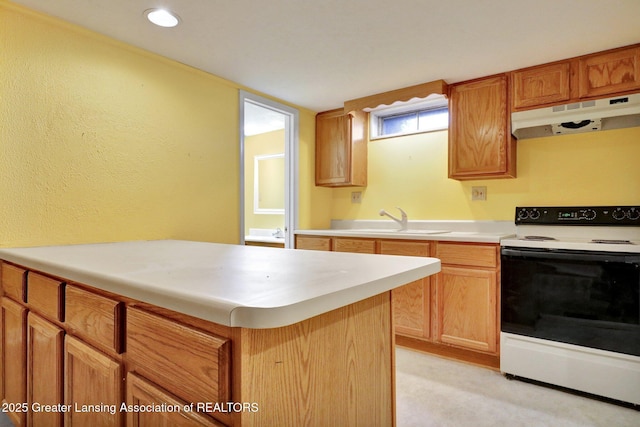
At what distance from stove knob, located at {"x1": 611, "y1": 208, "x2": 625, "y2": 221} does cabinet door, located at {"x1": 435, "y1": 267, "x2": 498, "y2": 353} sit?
0.87 meters

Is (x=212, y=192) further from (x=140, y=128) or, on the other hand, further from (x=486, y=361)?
(x=486, y=361)

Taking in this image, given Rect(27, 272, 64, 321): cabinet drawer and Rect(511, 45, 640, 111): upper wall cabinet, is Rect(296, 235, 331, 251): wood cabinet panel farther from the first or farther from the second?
Rect(27, 272, 64, 321): cabinet drawer

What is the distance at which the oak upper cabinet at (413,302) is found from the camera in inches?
→ 101

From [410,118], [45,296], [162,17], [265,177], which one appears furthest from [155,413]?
[265,177]

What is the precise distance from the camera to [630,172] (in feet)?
7.61

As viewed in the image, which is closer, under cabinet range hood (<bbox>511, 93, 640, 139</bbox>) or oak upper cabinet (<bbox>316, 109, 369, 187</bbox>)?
under cabinet range hood (<bbox>511, 93, 640, 139</bbox>)

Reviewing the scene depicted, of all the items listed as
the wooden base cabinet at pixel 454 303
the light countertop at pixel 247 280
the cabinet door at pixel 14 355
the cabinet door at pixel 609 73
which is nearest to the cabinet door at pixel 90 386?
the light countertop at pixel 247 280

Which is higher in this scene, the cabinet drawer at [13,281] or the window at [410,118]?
the window at [410,118]

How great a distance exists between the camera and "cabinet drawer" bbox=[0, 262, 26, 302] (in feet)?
4.88

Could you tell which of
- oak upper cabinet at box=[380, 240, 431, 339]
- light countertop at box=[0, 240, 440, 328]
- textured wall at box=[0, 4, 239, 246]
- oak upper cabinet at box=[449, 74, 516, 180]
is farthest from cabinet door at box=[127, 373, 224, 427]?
oak upper cabinet at box=[449, 74, 516, 180]

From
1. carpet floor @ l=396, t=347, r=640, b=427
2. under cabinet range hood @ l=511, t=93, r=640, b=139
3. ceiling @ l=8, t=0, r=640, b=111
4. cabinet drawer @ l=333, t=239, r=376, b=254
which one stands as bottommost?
carpet floor @ l=396, t=347, r=640, b=427

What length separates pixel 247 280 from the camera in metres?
0.85

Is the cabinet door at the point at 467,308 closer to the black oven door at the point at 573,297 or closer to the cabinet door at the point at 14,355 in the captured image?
the black oven door at the point at 573,297

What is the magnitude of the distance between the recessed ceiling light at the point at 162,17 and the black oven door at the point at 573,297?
2.38 m
